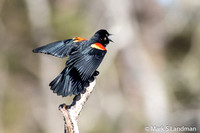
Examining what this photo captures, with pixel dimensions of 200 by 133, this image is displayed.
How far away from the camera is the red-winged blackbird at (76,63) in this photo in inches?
144

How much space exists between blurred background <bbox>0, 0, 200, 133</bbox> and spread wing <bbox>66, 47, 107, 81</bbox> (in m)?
6.98

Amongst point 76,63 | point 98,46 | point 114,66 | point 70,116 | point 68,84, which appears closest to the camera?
point 70,116

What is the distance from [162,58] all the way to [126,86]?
2229mm

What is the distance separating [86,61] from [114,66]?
9811mm

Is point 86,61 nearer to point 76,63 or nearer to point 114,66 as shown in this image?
point 76,63

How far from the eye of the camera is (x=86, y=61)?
3.83 m

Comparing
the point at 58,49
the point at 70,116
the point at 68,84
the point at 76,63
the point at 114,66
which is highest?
the point at 114,66

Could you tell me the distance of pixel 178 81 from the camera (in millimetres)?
13453

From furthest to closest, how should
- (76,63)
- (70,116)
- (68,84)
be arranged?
(76,63), (68,84), (70,116)

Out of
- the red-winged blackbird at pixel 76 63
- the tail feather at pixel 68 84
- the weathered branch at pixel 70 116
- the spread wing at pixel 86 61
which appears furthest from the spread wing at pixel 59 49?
the weathered branch at pixel 70 116

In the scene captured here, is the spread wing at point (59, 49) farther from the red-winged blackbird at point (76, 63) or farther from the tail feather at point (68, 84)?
the tail feather at point (68, 84)

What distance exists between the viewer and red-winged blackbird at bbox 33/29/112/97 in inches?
144

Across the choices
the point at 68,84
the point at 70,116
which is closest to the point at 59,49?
the point at 68,84

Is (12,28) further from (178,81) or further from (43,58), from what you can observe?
(178,81)
